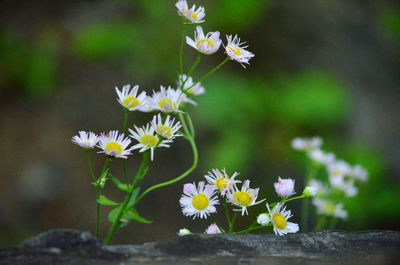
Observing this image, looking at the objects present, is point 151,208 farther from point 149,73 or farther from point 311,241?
point 311,241

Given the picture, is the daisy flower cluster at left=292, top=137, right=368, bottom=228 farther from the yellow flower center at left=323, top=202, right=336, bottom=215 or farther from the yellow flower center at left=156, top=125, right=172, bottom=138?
the yellow flower center at left=156, top=125, right=172, bottom=138

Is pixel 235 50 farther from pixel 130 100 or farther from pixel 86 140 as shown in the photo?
pixel 86 140

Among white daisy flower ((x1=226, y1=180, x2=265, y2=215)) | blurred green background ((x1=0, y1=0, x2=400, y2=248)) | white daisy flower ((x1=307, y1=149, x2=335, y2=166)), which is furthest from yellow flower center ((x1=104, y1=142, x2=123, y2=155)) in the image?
blurred green background ((x1=0, y1=0, x2=400, y2=248))

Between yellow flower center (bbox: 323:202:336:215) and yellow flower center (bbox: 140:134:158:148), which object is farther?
yellow flower center (bbox: 323:202:336:215)

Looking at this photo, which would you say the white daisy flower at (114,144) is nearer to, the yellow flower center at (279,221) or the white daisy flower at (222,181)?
the white daisy flower at (222,181)

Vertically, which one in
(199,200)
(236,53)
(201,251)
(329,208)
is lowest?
(201,251)

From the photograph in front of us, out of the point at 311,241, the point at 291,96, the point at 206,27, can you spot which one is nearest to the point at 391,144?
the point at 291,96

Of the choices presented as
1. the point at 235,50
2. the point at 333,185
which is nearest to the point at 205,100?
the point at 333,185
